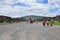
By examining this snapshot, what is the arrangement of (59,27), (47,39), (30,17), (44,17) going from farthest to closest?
1. (59,27)
2. (44,17)
3. (30,17)
4. (47,39)

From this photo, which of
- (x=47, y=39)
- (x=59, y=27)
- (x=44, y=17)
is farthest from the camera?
(x=59, y=27)

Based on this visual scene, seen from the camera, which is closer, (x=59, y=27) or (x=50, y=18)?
(x=50, y=18)

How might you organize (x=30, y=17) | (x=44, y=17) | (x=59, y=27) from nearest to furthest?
1. (x=30, y=17)
2. (x=44, y=17)
3. (x=59, y=27)

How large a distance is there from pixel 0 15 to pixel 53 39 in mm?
2156

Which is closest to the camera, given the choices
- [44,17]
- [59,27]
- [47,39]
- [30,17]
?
[47,39]

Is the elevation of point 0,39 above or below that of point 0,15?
below

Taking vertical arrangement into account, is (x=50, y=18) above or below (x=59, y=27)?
above

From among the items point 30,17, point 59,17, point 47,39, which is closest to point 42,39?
point 47,39

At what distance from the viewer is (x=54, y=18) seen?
24.3ft

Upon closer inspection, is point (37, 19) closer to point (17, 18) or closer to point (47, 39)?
point (17, 18)

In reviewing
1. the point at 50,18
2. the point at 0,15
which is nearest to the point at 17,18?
the point at 0,15

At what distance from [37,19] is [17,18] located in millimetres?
654

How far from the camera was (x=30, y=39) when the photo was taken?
19.6 feet

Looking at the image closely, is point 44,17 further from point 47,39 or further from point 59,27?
point 59,27
